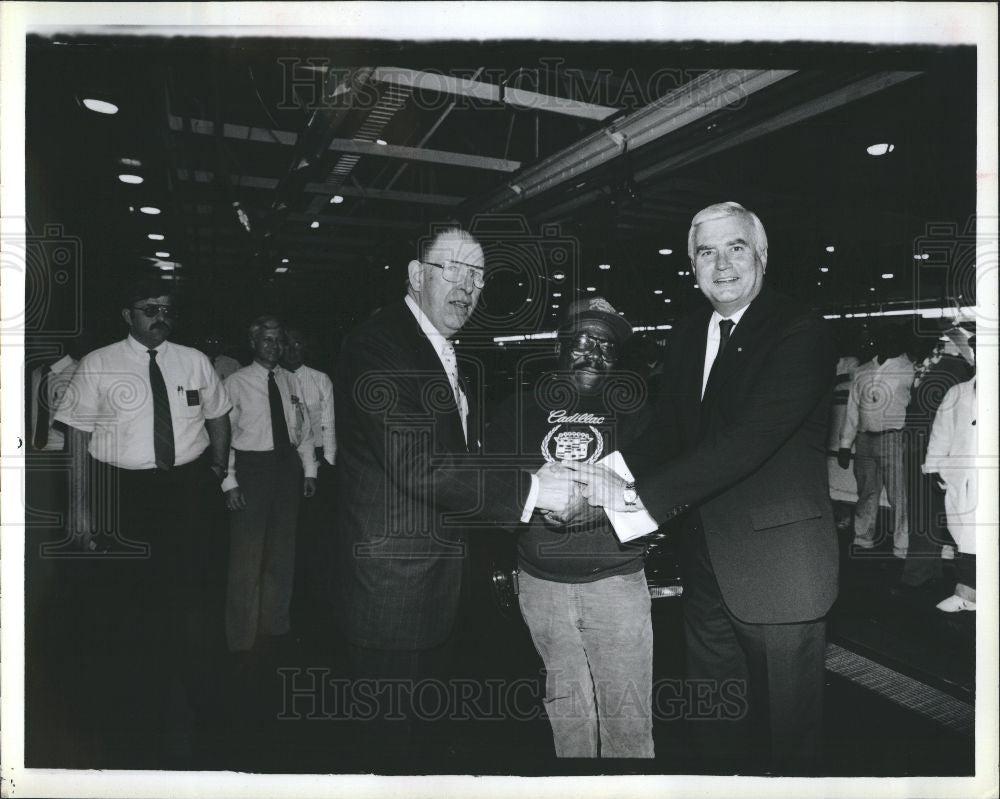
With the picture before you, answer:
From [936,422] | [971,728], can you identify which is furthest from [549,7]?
[971,728]

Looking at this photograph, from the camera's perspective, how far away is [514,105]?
2.71 m

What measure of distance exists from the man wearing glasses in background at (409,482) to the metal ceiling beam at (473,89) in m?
0.63

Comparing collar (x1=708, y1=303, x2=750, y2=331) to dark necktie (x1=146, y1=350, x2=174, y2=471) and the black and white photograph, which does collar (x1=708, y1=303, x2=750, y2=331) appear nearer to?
the black and white photograph

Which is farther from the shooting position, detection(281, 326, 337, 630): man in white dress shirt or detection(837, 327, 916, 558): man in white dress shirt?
detection(281, 326, 337, 630): man in white dress shirt

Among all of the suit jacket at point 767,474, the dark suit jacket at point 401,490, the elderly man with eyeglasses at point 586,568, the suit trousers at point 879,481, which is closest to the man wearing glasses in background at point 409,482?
the dark suit jacket at point 401,490

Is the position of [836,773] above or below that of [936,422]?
below

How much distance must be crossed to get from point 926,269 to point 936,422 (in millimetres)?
556

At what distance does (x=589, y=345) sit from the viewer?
222 cm

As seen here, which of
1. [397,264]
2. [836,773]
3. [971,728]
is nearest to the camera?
[836,773]

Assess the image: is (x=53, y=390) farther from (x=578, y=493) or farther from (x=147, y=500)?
(x=578, y=493)

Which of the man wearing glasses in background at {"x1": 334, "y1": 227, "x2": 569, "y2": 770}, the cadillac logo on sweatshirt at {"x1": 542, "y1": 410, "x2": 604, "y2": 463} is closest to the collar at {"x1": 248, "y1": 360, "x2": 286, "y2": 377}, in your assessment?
the man wearing glasses in background at {"x1": 334, "y1": 227, "x2": 569, "y2": 770}

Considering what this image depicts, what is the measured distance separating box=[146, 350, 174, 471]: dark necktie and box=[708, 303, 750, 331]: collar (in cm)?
210

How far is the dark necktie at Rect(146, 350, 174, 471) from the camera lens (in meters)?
2.61

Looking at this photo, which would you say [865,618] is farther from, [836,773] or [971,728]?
[836,773]
